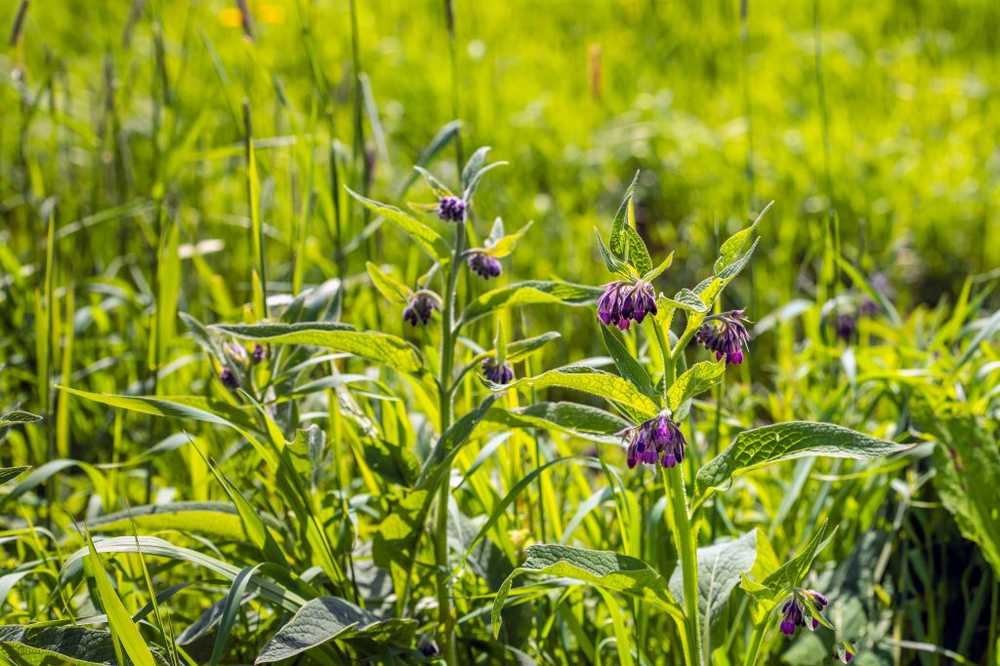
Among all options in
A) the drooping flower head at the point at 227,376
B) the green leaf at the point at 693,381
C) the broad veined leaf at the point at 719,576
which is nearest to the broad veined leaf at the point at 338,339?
the drooping flower head at the point at 227,376

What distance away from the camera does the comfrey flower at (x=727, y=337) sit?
133 centimetres

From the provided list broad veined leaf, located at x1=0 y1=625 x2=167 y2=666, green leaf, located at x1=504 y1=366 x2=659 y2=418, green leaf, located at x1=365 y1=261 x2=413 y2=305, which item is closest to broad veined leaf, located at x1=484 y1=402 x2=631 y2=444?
green leaf, located at x1=504 y1=366 x2=659 y2=418

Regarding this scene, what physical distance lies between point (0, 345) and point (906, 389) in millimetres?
2031

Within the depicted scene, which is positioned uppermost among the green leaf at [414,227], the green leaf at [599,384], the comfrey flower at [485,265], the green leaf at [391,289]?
the green leaf at [414,227]

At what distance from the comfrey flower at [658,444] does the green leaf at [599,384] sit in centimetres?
5

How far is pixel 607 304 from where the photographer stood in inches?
50.4

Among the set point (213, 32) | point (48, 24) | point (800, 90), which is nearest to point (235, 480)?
point (800, 90)

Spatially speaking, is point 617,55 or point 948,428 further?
point 617,55

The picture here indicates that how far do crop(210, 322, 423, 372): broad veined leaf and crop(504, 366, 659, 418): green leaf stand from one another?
0.84 ft

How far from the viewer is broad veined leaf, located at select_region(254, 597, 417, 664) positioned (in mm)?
1350

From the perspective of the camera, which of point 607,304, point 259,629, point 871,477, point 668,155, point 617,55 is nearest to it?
point 607,304

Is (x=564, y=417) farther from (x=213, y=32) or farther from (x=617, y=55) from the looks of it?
(x=213, y=32)

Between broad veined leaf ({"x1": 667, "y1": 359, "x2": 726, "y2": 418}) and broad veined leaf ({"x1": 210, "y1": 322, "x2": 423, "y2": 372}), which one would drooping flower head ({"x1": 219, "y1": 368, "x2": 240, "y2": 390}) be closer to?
broad veined leaf ({"x1": 210, "y1": 322, "x2": 423, "y2": 372})

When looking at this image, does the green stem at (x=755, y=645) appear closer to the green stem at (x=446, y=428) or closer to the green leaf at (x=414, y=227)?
the green stem at (x=446, y=428)
